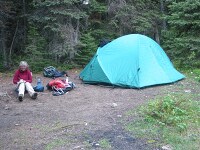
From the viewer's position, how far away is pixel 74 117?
22.1 ft

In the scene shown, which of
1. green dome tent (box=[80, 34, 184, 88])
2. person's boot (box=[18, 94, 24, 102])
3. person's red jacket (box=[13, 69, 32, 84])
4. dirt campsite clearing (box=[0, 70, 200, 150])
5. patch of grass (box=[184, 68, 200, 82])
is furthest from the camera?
patch of grass (box=[184, 68, 200, 82])

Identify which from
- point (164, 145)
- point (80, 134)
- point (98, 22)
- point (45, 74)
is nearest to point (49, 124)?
point (80, 134)

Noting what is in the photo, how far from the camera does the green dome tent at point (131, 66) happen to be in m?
9.78

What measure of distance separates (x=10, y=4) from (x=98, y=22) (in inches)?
167

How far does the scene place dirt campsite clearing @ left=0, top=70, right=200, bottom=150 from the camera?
5246 millimetres

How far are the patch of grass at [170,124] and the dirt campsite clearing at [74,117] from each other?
0.30 metres

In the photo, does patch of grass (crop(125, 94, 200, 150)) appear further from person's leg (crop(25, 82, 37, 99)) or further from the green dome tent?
person's leg (crop(25, 82, 37, 99))

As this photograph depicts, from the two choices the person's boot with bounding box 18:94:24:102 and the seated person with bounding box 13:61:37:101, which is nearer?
the person's boot with bounding box 18:94:24:102

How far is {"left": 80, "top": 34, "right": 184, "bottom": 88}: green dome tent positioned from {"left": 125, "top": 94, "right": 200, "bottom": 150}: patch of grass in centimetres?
253

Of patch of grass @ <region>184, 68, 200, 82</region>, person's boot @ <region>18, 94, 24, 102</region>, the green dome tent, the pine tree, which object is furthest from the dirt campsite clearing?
the pine tree

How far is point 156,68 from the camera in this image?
33.1 ft

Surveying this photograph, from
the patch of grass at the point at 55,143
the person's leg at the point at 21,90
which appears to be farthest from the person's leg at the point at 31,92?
the patch of grass at the point at 55,143

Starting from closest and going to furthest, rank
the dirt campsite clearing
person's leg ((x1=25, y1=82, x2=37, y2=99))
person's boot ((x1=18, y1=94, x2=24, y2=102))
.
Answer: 1. the dirt campsite clearing
2. person's boot ((x1=18, y1=94, x2=24, y2=102))
3. person's leg ((x1=25, y1=82, x2=37, y2=99))

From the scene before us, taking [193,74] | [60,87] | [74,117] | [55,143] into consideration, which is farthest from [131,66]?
[55,143]
